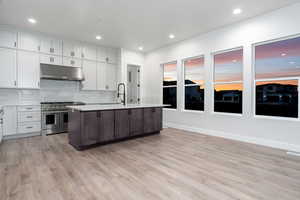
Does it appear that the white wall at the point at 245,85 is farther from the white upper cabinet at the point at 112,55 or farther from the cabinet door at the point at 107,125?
the cabinet door at the point at 107,125

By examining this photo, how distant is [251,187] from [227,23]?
3.77 m

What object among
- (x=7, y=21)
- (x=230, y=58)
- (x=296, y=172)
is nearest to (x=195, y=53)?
(x=230, y=58)

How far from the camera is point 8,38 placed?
4.22 meters

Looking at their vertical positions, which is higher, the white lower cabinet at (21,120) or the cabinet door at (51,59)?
the cabinet door at (51,59)

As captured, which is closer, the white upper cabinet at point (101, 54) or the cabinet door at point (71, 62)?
the cabinet door at point (71, 62)

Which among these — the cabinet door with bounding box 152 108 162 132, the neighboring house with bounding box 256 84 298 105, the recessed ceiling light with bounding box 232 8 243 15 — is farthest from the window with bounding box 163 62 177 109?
the neighboring house with bounding box 256 84 298 105

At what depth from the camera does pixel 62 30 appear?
4.51 metres

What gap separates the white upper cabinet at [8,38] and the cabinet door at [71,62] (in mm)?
1247

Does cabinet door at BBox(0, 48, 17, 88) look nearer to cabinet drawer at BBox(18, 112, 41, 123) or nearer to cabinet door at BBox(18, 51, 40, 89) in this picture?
cabinet door at BBox(18, 51, 40, 89)

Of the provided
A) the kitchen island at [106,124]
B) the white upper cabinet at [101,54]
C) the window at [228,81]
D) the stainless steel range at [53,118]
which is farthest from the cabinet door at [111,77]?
the window at [228,81]

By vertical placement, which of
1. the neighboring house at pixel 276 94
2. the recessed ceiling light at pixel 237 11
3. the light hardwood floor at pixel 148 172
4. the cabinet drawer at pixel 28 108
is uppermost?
the recessed ceiling light at pixel 237 11

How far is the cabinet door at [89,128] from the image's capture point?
3.25 meters

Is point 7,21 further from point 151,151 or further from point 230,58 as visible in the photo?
point 230,58

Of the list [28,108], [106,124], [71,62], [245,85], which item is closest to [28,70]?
[28,108]
